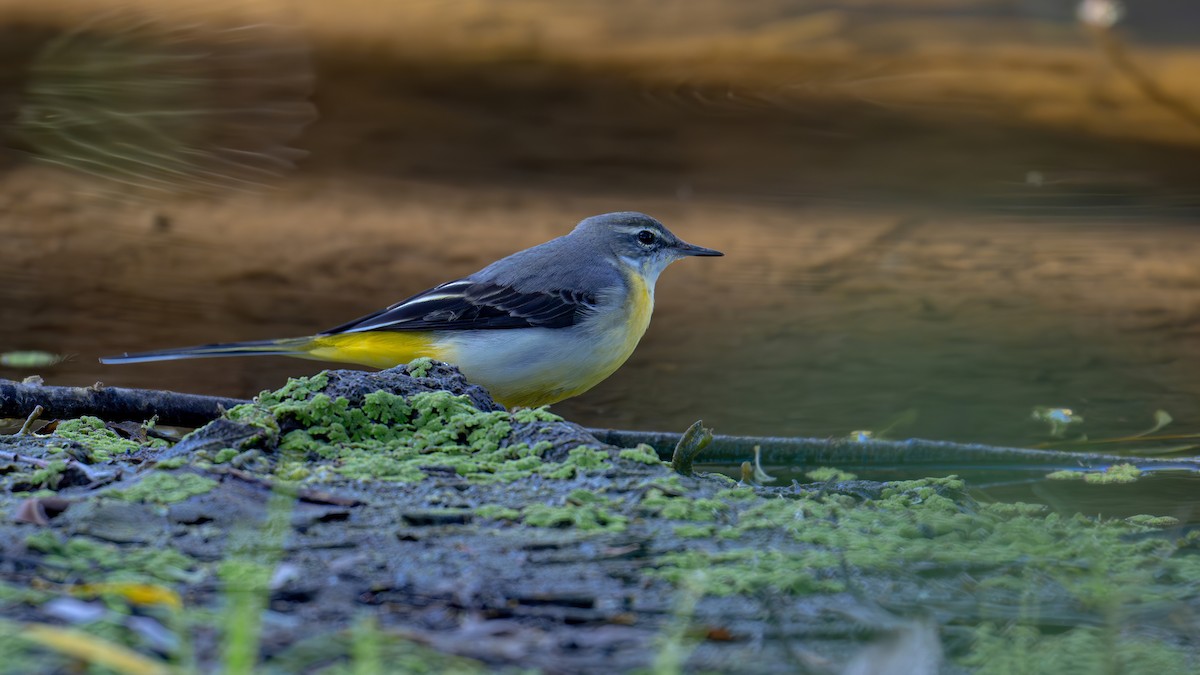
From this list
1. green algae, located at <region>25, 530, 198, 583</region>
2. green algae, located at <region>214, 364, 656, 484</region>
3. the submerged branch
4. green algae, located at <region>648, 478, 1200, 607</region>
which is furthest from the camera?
the submerged branch

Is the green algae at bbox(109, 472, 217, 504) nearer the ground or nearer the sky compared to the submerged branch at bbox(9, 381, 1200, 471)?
nearer the sky

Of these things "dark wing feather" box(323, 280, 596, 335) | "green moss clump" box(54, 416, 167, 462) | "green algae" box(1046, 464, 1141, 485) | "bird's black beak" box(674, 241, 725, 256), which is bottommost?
"green algae" box(1046, 464, 1141, 485)

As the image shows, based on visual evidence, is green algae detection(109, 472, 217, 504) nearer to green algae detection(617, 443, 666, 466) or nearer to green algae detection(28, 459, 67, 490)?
green algae detection(28, 459, 67, 490)

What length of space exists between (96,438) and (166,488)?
85cm

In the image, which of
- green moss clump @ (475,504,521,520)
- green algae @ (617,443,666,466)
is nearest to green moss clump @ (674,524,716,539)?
green moss clump @ (475,504,521,520)

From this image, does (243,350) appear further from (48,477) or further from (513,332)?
(48,477)

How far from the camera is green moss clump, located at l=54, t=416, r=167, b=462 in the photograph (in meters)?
3.32

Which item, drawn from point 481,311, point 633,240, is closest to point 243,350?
point 481,311

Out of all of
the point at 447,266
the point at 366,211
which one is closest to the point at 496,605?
the point at 447,266

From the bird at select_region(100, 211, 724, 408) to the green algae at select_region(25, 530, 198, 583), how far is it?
2350mm

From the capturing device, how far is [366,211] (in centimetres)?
777

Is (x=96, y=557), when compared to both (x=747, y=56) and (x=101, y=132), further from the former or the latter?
(x=747, y=56)

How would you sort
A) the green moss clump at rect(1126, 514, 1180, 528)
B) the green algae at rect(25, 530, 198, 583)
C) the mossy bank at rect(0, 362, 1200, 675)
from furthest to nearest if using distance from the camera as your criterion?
the green moss clump at rect(1126, 514, 1180, 528), the green algae at rect(25, 530, 198, 583), the mossy bank at rect(0, 362, 1200, 675)

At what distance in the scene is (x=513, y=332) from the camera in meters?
4.86
